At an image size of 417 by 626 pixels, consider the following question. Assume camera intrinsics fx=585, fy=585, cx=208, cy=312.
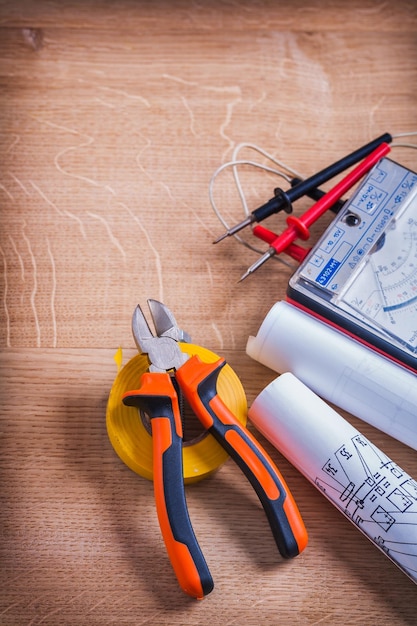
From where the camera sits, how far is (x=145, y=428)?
571 millimetres

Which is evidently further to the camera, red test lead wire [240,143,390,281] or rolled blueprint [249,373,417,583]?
red test lead wire [240,143,390,281]

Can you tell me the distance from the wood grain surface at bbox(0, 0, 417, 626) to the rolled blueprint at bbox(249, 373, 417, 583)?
0.12 feet

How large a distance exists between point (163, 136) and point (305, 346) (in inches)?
12.8

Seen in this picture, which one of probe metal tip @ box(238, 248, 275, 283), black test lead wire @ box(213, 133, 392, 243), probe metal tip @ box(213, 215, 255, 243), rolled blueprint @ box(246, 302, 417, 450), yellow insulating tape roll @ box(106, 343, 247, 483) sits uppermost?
black test lead wire @ box(213, 133, 392, 243)

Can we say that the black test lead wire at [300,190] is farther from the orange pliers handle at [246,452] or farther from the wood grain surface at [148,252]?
the orange pliers handle at [246,452]

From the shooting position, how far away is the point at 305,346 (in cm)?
58

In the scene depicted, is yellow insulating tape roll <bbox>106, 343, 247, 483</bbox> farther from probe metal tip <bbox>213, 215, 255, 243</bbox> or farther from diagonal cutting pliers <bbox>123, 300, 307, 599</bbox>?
probe metal tip <bbox>213, 215, 255, 243</bbox>

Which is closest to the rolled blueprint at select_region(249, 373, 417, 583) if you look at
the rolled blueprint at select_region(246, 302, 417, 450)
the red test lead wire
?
the rolled blueprint at select_region(246, 302, 417, 450)

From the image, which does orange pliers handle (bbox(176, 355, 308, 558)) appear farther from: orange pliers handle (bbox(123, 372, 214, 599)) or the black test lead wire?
the black test lead wire

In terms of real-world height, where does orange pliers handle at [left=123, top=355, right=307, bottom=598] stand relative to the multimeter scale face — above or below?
below

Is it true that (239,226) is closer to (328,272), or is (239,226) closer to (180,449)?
(328,272)

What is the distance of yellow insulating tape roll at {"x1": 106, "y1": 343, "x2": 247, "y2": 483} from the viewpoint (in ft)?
1.82

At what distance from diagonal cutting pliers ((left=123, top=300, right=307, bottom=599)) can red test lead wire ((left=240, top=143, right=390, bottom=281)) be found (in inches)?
5.6

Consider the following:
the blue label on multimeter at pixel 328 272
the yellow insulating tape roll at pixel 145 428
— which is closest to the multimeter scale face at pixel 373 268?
the blue label on multimeter at pixel 328 272
